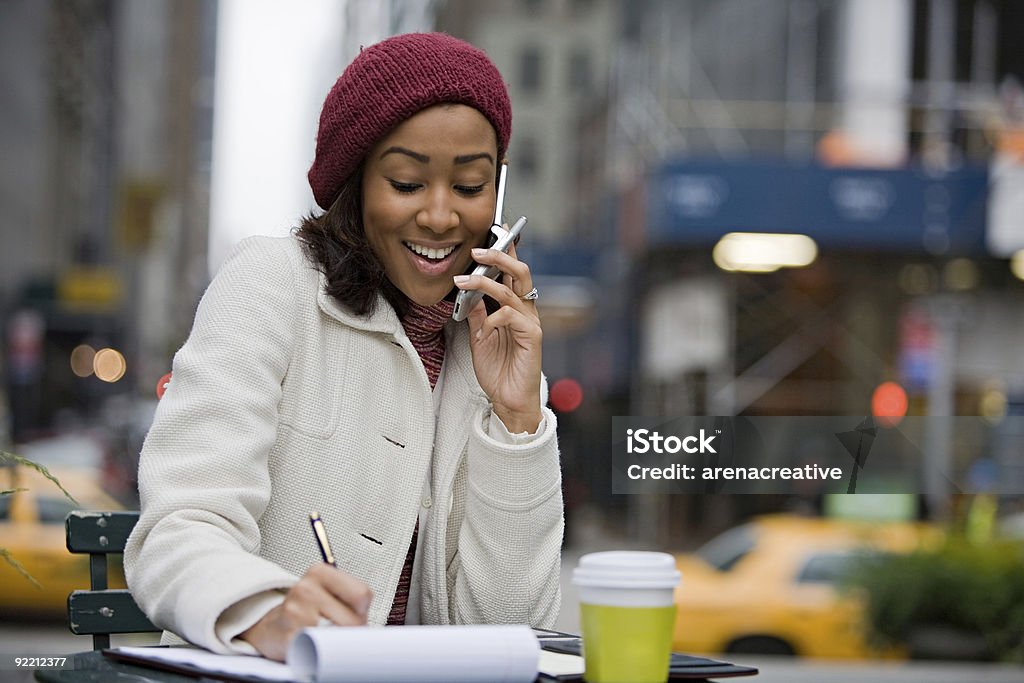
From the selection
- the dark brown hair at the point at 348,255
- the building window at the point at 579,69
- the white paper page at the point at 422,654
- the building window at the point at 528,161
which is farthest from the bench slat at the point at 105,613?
the building window at the point at 579,69

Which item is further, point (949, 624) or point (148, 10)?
point (148, 10)

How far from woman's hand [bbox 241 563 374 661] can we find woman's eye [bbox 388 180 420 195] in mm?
737

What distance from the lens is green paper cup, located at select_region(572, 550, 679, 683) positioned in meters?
1.46

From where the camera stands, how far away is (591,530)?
75.3ft

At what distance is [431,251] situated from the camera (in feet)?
7.02

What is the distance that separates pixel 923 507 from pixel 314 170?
1147 cm

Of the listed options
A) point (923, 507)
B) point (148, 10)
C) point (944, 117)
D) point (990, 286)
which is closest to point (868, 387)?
point (990, 286)

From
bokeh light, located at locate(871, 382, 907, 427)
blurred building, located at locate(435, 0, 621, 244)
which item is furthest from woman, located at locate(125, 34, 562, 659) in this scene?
blurred building, located at locate(435, 0, 621, 244)

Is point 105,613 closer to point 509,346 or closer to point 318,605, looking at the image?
point 509,346

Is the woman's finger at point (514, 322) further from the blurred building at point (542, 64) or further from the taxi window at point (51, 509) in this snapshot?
the blurred building at point (542, 64)

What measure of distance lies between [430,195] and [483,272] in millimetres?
139

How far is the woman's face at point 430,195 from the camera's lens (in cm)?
205

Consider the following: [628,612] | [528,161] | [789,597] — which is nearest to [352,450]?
[628,612]

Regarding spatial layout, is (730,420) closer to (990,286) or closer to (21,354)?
(990,286)
